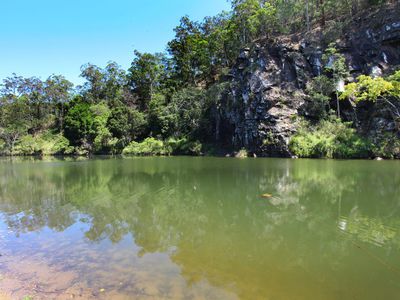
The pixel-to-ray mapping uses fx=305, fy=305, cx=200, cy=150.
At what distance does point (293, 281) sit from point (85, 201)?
32.9ft

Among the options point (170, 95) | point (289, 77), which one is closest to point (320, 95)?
point (289, 77)

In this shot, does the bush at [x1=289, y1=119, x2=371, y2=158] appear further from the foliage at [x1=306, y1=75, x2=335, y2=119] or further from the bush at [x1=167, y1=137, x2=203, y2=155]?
the bush at [x1=167, y1=137, x2=203, y2=155]

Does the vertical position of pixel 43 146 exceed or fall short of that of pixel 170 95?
it falls short

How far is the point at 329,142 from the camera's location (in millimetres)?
29344

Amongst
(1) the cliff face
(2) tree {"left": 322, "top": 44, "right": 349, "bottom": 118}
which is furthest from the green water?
(2) tree {"left": 322, "top": 44, "right": 349, "bottom": 118}

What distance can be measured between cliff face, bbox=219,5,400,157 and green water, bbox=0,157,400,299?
19.3 metres

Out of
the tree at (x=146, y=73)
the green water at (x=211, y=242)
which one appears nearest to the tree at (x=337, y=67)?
the green water at (x=211, y=242)

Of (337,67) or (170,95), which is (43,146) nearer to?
(170,95)

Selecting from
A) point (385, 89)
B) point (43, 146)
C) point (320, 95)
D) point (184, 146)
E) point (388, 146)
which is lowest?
point (43, 146)

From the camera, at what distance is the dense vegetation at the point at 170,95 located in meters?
34.3

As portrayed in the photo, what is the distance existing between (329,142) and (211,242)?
25.2m

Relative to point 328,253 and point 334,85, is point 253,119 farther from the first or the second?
point 328,253

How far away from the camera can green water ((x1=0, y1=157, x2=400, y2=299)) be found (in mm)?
5223

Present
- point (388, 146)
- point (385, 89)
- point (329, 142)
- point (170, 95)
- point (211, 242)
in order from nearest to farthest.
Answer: point (211, 242) < point (385, 89) < point (388, 146) < point (329, 142) < point (170, 95)
